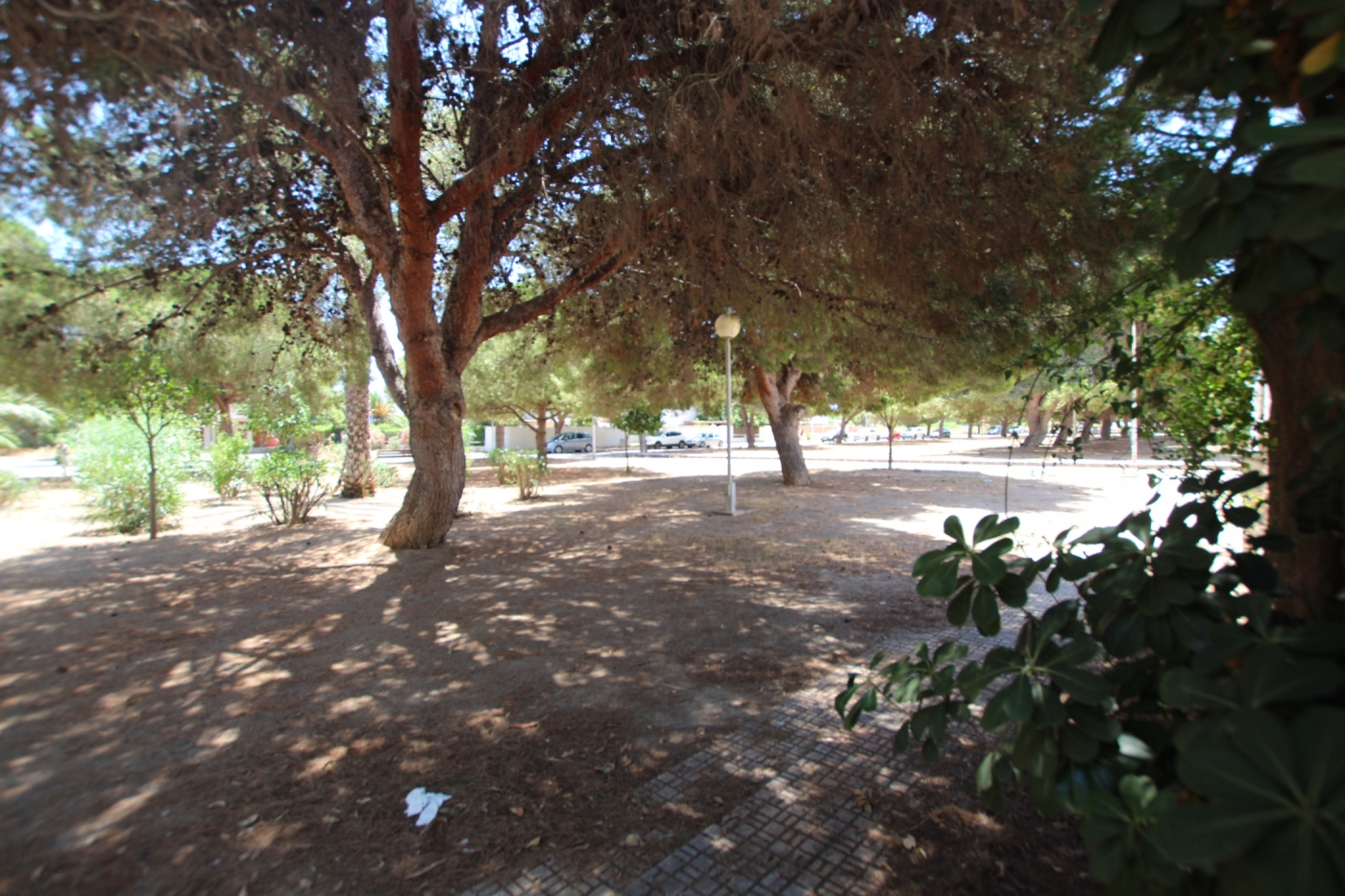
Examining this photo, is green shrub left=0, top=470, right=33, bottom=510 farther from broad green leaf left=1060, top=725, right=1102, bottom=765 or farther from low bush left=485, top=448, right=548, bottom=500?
broad green leaf left=1060, top=725, right=1102, bottom=765

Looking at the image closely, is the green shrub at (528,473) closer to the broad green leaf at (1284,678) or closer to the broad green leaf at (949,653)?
the broad green leaf at (949,653)

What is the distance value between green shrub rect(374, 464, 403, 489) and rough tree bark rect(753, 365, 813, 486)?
31.7 ft

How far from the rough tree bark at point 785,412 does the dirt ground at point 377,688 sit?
6.17 metres

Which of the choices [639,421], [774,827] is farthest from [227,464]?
[774,827]

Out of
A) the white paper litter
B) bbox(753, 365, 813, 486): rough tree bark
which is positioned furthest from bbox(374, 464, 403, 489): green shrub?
the white paper litter

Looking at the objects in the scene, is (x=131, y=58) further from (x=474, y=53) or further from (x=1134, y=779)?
(x=1134, y=779)

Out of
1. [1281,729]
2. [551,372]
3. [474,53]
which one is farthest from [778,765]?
[551,372]

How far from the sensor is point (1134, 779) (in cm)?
113

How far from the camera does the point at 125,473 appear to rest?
10.3m

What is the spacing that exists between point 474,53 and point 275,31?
218cm

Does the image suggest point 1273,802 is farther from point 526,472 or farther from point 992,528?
point 526,472

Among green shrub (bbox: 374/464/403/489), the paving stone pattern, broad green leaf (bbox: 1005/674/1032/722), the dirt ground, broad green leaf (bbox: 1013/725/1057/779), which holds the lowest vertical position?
the dirt ground

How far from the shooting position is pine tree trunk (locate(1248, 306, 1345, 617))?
1.32 m

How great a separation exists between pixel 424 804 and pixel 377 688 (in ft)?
4.92
